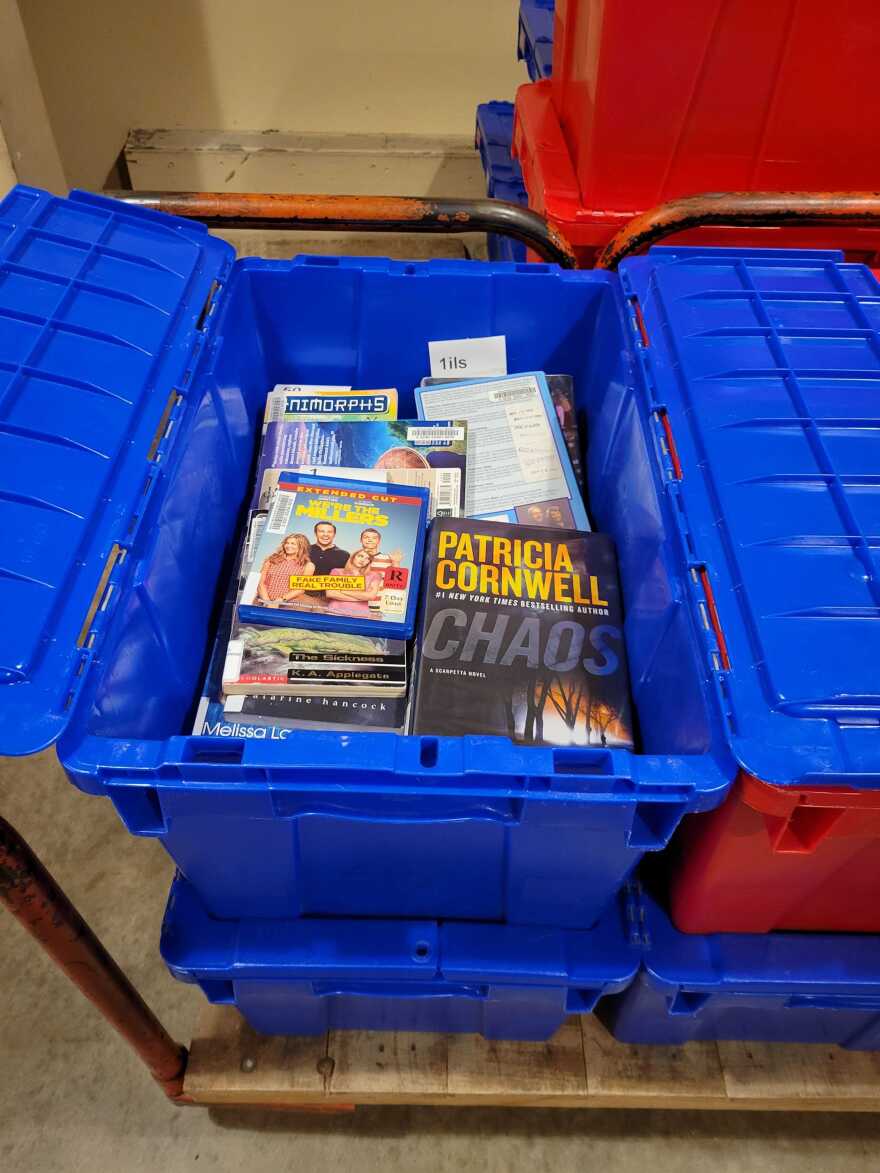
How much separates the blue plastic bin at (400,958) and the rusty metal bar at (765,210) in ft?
2.61

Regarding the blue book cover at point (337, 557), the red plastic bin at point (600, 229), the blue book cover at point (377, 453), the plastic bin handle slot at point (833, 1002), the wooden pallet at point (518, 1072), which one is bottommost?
the wooden pallet at point (518, 1072)

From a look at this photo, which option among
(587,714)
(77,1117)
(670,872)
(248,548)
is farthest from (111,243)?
(77,1117)

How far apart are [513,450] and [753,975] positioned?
0.67 m

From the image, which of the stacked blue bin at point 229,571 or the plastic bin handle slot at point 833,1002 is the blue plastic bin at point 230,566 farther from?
the plastic bin handle slot at point 833,1002

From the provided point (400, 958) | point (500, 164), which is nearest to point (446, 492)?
point (400, 958)

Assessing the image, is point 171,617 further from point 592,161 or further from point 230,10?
point 230,10

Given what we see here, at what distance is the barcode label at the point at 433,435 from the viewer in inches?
42.9

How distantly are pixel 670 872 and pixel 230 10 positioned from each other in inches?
93.9

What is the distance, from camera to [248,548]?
97 cm

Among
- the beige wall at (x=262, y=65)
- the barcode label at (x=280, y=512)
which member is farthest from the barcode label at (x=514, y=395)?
the beige wall at (x=262, y=65)

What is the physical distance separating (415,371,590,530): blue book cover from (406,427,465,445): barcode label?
0.8 inches

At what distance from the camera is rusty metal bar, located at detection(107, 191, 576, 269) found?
1.02 meters

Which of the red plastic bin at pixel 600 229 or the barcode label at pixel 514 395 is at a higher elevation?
the red plastic bin at pixel 600 229

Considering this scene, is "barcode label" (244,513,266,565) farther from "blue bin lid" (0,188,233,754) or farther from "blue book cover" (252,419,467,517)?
"blue bin lid" (0,188,233,754)
